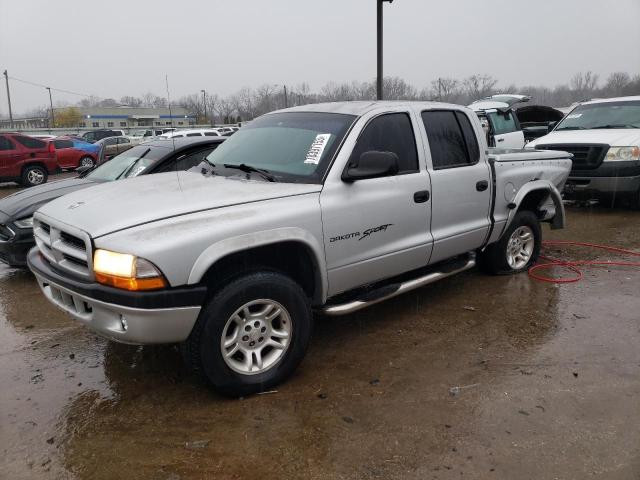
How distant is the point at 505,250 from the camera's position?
5.59 meters

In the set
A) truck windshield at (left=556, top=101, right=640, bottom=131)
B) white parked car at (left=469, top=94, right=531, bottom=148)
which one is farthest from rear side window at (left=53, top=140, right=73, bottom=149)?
truck windshield at (left=556, top=101, right=640, bottom=131)

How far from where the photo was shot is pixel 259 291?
3.18 meters

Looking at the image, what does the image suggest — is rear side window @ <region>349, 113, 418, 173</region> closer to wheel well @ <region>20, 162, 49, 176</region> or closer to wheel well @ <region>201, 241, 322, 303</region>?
wheel well @ <region>201, 241, 322, 303</region>

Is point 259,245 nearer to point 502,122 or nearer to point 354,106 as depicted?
point 354,106

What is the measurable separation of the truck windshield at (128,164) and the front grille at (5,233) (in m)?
1.20

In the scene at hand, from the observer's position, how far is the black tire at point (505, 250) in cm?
549

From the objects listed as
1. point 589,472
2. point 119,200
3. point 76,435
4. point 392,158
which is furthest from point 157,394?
point 589,472

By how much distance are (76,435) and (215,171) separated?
212 centimetres

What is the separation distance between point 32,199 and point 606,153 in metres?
8.54

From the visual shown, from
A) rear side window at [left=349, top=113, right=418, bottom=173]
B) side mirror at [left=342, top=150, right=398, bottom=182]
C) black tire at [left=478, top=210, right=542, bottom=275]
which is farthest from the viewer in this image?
black tire at [left=478, top=210, right=542, bottom=275]

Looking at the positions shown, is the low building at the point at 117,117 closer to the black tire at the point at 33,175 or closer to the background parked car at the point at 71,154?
the background parked car at the point at 71,154

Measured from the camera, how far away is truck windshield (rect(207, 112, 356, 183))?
12.3 ft

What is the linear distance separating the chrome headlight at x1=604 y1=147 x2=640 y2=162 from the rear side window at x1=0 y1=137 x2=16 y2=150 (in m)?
15.2

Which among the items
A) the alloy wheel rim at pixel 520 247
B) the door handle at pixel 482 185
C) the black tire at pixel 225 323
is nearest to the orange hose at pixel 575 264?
the alloy wheel rim at pixel 520 247
